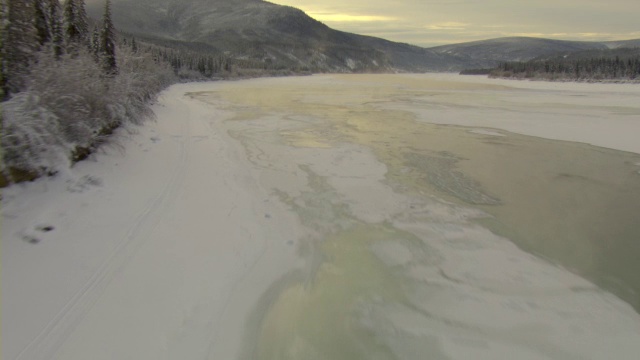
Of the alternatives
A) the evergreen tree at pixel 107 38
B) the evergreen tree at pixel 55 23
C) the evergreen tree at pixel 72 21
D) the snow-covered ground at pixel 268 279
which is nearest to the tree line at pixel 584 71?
the evergreen tree at pixel 107 38

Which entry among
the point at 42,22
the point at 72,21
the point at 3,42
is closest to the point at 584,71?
the point at 72,21

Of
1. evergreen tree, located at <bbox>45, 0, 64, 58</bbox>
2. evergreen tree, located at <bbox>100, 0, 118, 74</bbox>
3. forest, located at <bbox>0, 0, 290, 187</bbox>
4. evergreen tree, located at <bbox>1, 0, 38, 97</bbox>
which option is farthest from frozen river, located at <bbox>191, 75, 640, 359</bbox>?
evergreen tree, located at <bbox>100, 0, 118, 74</bbox>

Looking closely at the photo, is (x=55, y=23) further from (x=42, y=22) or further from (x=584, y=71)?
(x=584, y=71)

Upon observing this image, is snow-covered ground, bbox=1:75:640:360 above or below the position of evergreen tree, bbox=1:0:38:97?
below

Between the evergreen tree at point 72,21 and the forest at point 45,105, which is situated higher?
the evergreen tree at point 72,21

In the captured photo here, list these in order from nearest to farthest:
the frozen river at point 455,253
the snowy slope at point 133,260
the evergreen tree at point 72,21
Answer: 1. the snowy slope at point 133,260
2. the frozen river at point 455,253
3. the evergreen tree at point 72,21

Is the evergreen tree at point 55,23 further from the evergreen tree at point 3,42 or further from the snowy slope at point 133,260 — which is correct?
the snowy slope at point 133,260

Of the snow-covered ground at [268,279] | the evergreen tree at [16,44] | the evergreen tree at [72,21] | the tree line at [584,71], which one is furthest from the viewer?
the tree line at [584,71]

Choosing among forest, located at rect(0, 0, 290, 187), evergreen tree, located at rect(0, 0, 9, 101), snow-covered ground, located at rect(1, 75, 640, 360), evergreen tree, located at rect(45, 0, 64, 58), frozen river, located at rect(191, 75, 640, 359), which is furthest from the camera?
evergreen tree, located at rect(45, 0, 64, 58)

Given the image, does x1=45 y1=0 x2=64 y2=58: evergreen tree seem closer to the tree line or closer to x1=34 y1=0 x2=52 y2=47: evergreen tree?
x1=34 y1=0 x2=52 y2=47: evergreen tree

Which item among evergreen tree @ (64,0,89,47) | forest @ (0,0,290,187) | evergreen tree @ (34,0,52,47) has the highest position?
evergreen tree @ (64,0,89,47)
